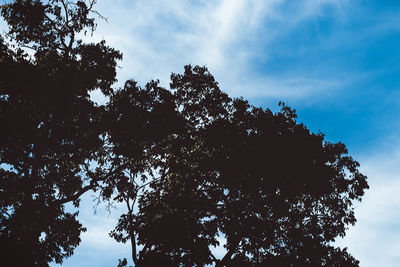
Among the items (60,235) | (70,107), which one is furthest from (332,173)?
(60,235)

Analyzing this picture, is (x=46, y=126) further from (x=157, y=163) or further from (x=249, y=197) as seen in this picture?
(x=249, y=197)

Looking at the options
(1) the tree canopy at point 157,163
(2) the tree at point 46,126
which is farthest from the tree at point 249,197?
(2) the tree at point 46,126

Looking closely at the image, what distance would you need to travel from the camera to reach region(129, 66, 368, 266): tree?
14461 mm

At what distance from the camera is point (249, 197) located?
1557cm

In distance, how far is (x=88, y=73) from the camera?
16.5 metres

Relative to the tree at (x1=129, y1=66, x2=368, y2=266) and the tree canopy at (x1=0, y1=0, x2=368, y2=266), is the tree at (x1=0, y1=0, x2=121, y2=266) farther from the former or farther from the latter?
the tree at (x1=129, y1=66, x2=368, y2=266)

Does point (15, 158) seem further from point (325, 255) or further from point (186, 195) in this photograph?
point (325, 255)

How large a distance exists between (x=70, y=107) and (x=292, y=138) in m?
12.2

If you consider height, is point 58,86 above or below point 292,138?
above

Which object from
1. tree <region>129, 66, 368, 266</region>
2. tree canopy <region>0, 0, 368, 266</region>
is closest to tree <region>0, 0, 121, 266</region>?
tree canopy <region>0, 0, 368, 266</region>

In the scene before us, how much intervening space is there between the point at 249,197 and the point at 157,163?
6350 mm

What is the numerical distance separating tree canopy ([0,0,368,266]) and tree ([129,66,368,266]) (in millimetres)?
60

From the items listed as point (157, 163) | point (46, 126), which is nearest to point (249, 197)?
point (157, 163)

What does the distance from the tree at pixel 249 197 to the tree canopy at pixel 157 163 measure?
60 mm
